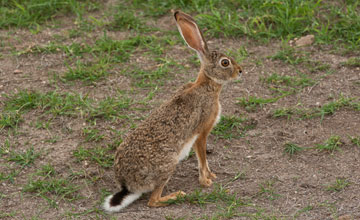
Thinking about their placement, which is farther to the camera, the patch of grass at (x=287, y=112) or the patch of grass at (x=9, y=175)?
the patch of grass at (x=287, y=112)

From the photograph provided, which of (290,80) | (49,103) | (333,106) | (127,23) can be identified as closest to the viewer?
(333,106)

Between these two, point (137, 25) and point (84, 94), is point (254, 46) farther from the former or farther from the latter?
point (84, 94)

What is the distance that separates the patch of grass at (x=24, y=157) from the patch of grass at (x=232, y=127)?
1.70 meters

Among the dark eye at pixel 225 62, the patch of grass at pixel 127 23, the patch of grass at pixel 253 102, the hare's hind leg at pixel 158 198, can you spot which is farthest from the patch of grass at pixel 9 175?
the patch of grass at pixel 127 23

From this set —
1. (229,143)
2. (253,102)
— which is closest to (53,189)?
(229,143)

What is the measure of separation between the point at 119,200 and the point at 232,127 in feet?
5.29

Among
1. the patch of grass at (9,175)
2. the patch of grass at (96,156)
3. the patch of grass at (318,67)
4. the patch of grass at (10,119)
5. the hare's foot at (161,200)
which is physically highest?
the patch of grass at (10,119)

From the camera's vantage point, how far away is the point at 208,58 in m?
5.62

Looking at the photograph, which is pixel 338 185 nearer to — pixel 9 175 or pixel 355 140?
pixel 355 140

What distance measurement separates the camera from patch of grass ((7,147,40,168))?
5.62 metres

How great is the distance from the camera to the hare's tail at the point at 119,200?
194 inches

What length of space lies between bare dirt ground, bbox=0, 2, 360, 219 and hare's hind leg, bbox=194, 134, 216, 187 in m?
0.08

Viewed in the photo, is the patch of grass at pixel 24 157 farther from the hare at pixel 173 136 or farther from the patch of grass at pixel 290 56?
the patch of grass at pixel 290 56

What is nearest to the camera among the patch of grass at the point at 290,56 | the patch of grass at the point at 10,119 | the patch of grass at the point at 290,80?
the patch of grass at the point at 10,119
